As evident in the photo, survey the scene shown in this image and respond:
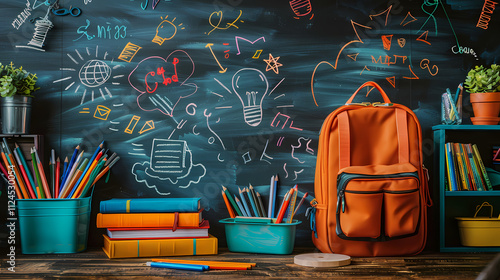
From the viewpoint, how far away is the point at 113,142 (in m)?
2.52

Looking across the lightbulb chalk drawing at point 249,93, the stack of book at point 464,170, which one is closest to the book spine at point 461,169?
the stack of book at point 464,170

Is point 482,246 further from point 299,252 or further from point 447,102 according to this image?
point 299,252

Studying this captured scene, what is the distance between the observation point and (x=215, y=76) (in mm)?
2568

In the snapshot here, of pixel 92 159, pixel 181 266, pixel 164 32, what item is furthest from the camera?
pixel 164 32

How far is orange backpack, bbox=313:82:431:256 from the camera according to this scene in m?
2.13

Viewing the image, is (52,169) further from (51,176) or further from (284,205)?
(284,205)

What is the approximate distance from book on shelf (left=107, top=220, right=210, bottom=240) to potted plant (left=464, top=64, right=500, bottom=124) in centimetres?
159

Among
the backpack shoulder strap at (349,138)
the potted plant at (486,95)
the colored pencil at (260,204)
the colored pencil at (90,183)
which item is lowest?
the colored pencil at (260,204)

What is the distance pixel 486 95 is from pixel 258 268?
1556mm

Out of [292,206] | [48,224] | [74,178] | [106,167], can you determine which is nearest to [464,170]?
[292,206]

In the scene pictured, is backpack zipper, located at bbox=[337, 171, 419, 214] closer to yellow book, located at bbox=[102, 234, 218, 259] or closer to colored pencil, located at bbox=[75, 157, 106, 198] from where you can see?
yellow book, located at bbox=[102, 234, 218, 259]

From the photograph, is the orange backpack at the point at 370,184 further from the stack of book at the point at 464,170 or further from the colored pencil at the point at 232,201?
the colored pencil at the point at 232,201

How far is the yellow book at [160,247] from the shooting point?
2.17 m

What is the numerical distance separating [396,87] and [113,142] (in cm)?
159
